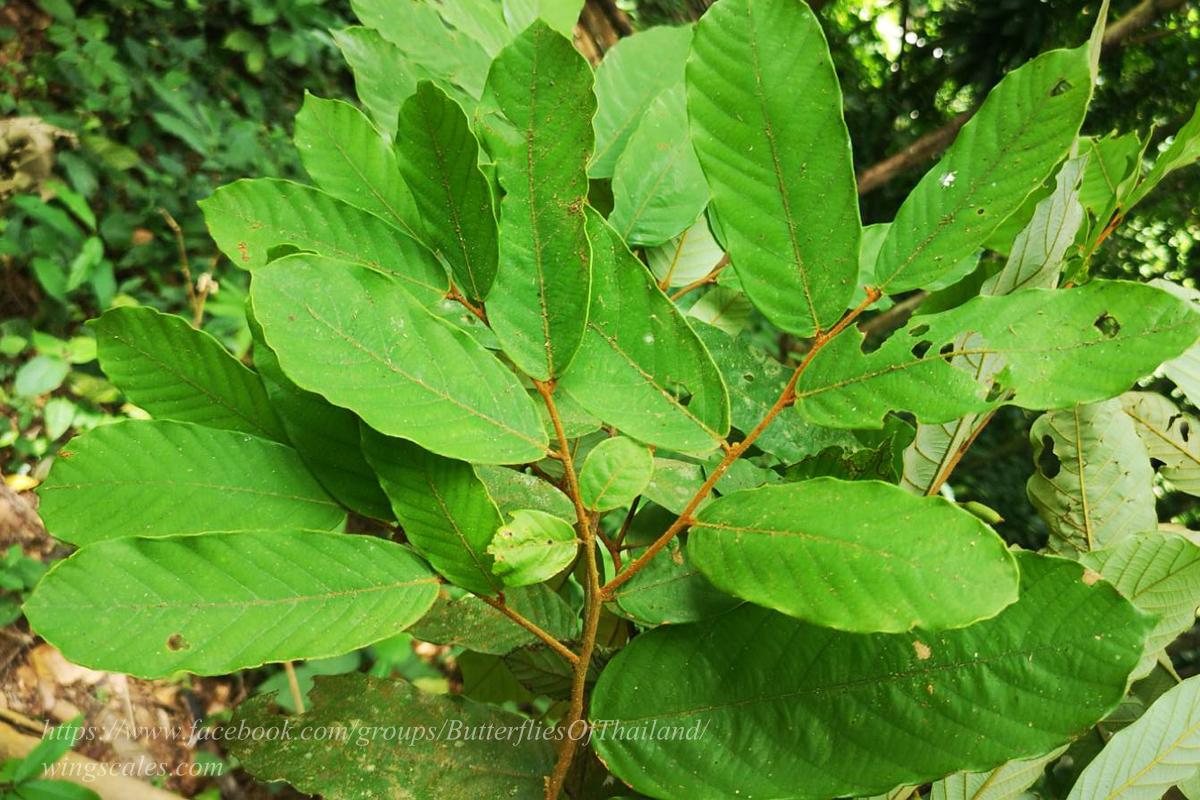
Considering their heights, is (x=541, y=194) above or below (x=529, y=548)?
above

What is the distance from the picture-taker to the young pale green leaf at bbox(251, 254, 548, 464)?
1.05ft

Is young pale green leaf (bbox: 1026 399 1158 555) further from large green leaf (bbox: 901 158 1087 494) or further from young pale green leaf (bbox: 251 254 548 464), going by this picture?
young pale green leaf (bbox: 251 254 548 464)

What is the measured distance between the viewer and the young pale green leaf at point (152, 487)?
0.37 metres

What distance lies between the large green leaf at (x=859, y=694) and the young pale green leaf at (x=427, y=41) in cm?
40

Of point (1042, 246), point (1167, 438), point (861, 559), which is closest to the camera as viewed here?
point (861, 559)

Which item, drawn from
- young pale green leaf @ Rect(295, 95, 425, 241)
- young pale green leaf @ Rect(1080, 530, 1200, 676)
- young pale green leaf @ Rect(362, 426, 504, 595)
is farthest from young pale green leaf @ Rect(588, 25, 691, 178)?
young pale green leaf @ Rect(1080, 530, 1200, 676)

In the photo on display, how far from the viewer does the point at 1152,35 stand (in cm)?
282

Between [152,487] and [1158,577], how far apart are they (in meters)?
0.51

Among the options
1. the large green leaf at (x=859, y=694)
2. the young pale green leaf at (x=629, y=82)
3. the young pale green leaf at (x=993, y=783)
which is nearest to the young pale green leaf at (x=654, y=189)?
the young pale green leaf at (x=629, y=82)

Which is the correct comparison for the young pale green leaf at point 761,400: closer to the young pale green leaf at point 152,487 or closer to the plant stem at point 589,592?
the plant stem at point 589,592

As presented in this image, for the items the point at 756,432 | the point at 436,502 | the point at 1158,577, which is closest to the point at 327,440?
the point at 436,502

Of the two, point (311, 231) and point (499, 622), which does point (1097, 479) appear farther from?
point (311, 231)

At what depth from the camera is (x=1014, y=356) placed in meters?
0.32

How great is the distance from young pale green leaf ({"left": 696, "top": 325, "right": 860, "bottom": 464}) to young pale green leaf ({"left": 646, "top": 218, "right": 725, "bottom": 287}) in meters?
0.11
